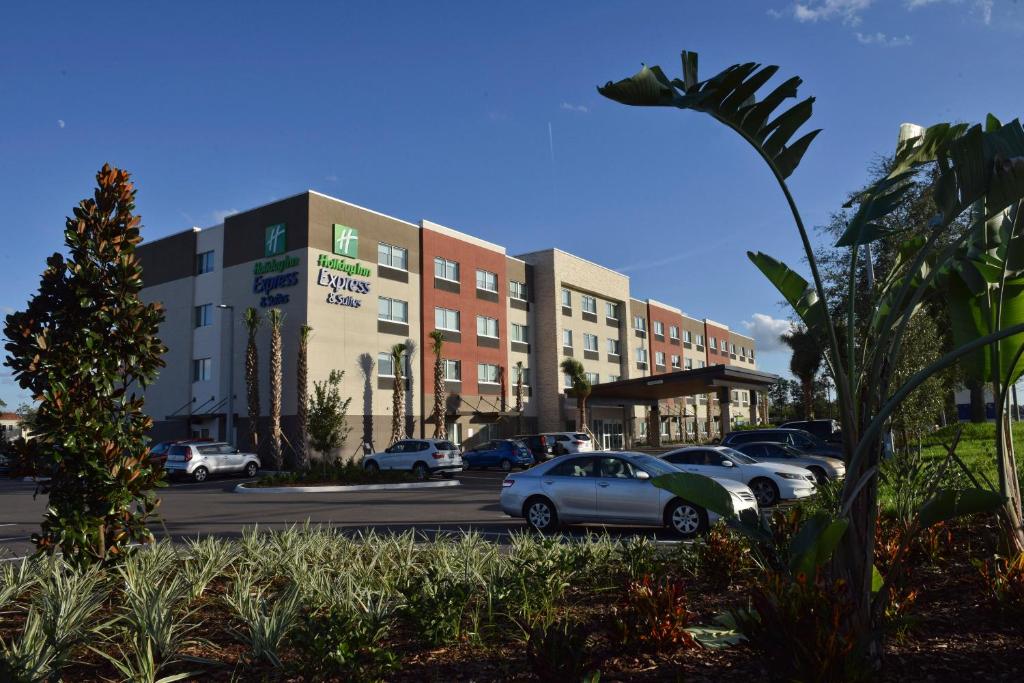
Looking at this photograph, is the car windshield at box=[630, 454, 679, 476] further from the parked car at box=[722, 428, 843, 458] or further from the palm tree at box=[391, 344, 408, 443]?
the palm tree at box=[391, 344, 408, 443]

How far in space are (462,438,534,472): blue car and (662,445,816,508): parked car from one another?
1838cm

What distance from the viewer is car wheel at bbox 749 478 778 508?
1645 centimetres

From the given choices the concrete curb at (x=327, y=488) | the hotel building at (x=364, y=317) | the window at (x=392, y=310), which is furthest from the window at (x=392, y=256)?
the concrete curb at (x=327, y=488)

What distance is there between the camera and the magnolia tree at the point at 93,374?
7.03 meters

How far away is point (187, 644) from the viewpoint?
5312 millimetres

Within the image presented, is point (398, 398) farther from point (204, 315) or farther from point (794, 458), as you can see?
point (794, 458)

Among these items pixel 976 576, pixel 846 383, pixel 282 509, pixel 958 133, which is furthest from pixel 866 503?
pixel 282 509

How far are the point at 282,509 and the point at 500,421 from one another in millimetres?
28055

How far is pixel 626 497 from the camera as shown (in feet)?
42.2

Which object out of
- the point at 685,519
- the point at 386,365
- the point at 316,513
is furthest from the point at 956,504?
the point at 386,365

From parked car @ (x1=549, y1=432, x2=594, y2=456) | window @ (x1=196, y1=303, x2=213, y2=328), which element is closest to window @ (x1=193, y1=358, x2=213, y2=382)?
window @ (x1=196, y1=303, x2=213, y2=328)

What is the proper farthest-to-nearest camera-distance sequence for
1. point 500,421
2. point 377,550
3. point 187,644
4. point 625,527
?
1. point 500,421
2. point 625,527
3. point 377,550
4. point 187,644

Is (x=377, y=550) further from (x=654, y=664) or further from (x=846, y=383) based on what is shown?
(x=846, y=383)

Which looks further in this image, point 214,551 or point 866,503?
point 214,551
